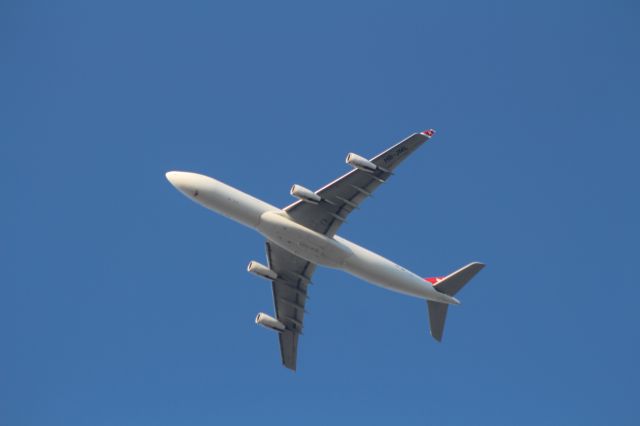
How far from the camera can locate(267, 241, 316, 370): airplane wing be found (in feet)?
237

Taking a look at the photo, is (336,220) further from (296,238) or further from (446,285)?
(446,285)

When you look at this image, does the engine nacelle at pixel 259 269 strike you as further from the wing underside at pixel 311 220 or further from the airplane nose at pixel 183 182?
the airplane nose at pixel 183 182

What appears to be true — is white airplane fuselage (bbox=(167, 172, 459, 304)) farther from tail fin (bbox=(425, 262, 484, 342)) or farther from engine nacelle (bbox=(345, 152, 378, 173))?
engine nacelle (bbox=(345, 152, 378, 173))

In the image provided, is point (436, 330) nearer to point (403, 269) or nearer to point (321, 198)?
point (403, 269)

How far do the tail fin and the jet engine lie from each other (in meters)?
13.0

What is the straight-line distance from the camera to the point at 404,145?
60.5m

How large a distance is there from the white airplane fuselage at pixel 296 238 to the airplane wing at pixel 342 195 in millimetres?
947

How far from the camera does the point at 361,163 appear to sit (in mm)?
61500

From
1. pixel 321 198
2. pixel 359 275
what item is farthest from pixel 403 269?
pixel 321 198

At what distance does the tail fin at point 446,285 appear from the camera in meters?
67.4

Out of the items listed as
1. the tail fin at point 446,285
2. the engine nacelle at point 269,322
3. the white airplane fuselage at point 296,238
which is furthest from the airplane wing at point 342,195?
the engine nacelle at point 269,322

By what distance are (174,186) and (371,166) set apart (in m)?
16.7

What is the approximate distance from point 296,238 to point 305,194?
3789 mm

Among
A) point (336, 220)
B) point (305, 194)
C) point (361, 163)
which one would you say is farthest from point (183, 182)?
point (361, 163)
